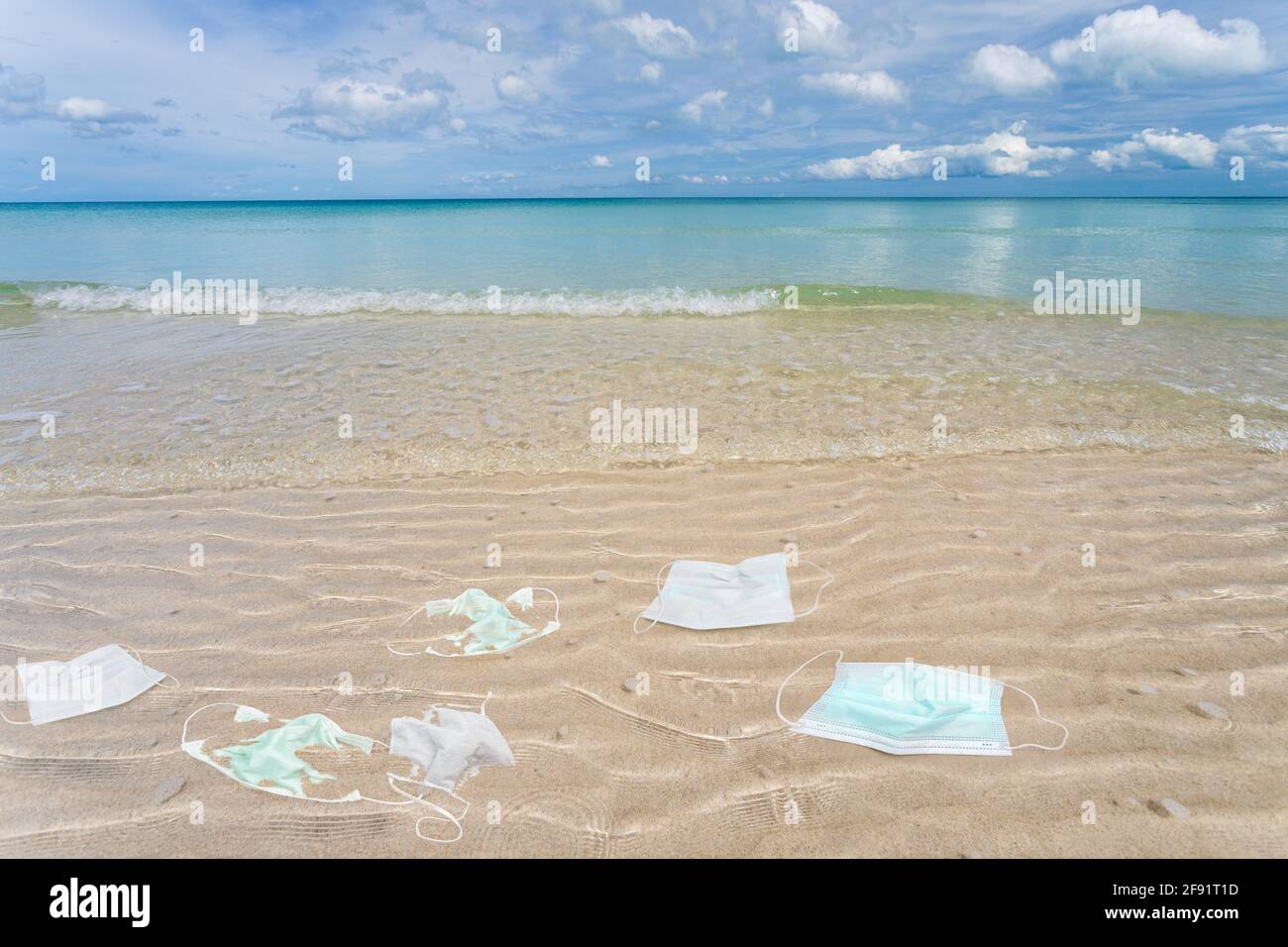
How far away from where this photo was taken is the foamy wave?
14.2 metres

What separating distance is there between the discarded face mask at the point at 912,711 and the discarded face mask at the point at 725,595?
0.52 meters

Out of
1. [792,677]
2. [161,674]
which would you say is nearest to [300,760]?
[161,674]

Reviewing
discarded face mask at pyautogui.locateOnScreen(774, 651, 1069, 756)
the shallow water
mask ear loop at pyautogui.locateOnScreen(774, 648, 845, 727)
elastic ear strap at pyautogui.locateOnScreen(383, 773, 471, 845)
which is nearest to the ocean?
the shallow water

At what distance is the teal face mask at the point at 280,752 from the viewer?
2.89m

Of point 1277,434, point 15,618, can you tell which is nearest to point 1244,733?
point 1277,434

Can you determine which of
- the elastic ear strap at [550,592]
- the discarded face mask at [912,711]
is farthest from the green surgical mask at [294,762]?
the discarded face mask at [912,711]

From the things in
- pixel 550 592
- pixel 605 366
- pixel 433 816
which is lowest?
pixel 433 816

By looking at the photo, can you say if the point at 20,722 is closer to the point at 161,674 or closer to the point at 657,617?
the point at 161,674

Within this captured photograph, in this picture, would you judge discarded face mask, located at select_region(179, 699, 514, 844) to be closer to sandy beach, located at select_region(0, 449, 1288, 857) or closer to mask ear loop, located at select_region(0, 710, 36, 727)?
sandy beach, located at select_region(0, 449, 1288, 857)

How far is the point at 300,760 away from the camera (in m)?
3.01

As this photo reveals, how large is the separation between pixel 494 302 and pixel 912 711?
13189 mm

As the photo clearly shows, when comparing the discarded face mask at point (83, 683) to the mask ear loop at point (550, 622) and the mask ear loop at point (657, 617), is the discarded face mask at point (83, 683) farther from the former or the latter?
the mask ear loop at point (657, 617)

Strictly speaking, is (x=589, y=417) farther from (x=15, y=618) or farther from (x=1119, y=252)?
(x=1119, y=252)

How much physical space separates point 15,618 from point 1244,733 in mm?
6507
